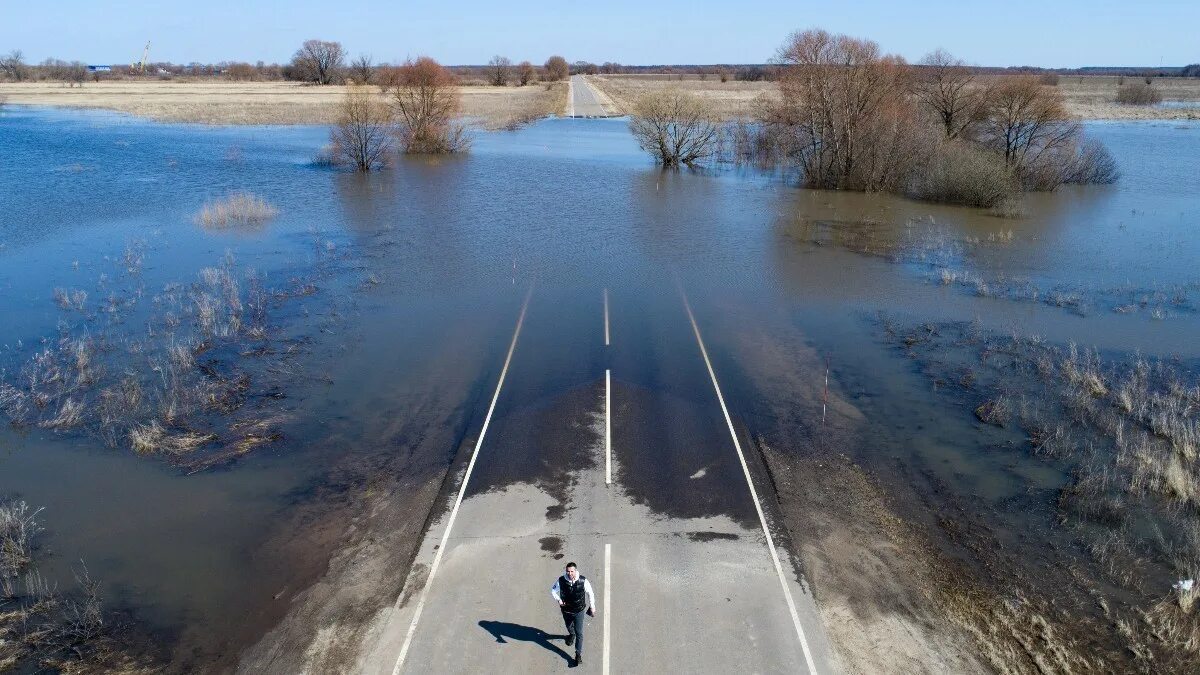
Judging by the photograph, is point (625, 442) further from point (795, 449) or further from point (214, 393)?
point (214, 393)

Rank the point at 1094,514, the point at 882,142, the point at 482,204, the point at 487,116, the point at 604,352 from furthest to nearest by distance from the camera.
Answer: the point at 487,116
the point at 882,142
the point at 482,204
the point at 604,352
the point at 1094,514

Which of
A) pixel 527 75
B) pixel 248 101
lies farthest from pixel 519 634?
pixel 527 75

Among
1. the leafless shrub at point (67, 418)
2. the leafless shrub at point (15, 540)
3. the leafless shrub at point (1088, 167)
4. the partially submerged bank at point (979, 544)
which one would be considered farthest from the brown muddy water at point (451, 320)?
the leafless shrub at point (1088, 167)

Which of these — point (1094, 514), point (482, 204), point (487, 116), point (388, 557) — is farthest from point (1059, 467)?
point (487, 116)

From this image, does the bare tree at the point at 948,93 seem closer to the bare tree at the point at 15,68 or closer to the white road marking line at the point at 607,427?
the white road marking line at the point at 607,427

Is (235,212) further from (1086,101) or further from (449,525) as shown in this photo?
(1086,101)

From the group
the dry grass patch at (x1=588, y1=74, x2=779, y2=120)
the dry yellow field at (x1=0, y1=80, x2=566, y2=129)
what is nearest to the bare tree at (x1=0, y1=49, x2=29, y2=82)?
the dry yellow field at (x1=0, y1=80, x2=566, y2=129)
